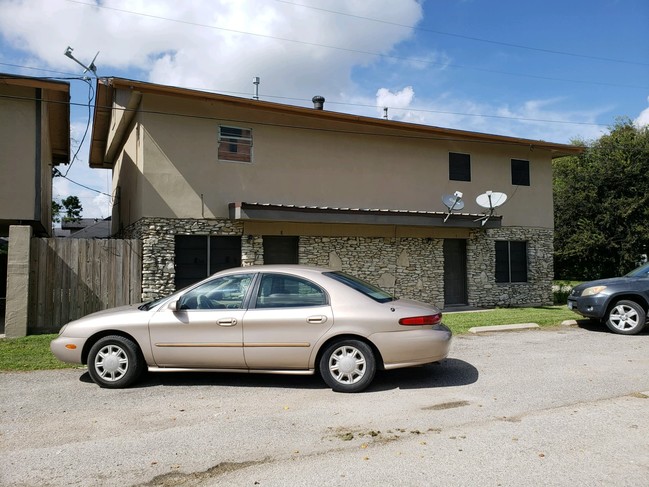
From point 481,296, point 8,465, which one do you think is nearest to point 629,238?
point 481,296

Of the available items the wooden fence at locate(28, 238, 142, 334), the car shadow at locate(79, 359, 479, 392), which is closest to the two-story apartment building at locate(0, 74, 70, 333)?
the wooden fence at locate(28, 238, 142, 334)

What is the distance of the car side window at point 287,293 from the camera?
627 cm

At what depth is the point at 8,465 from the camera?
13.5 ft

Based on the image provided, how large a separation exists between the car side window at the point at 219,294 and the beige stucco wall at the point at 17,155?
749cm

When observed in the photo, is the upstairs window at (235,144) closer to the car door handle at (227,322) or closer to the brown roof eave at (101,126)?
the brown roof eave at (101,126)

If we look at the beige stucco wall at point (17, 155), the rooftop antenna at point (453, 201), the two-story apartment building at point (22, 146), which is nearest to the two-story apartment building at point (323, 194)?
the rooftop antenna at point (453, 201)

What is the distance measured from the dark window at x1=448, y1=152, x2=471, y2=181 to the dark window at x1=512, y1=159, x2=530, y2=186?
1901mm

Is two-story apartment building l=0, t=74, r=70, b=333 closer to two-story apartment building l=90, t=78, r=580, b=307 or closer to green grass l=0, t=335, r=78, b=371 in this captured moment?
two-story apartment building l=90, t=78, r=580, b=307

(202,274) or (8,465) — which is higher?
(202,274)

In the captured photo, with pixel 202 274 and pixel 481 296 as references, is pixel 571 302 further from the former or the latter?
pixel 202 274

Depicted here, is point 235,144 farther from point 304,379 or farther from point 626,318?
point 626,318

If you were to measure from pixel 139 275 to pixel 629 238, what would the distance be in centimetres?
2205

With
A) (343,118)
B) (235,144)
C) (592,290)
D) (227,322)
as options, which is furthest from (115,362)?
(343,118)

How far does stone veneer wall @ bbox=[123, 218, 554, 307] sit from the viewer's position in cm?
1252
